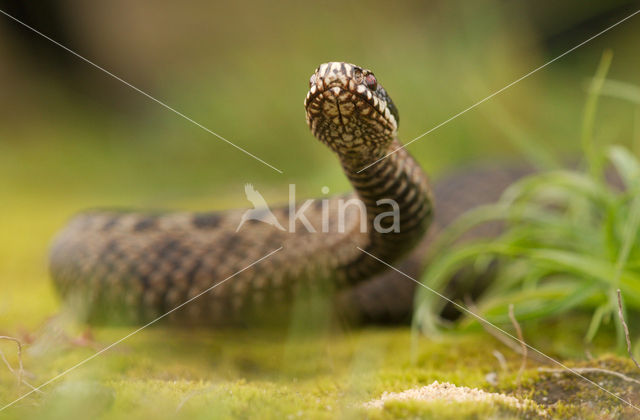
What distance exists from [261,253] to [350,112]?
1506mm

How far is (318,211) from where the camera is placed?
4.10m

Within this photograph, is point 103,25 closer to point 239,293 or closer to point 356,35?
point 356,35

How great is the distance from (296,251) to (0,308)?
1947 mm

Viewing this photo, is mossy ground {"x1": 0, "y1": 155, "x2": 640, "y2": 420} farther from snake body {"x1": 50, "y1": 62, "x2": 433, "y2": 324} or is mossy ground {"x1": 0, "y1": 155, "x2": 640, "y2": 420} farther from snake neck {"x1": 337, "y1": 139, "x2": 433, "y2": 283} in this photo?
snake neck {"x1": 337, "y1": 139, "x2": 433, "y2": 283}

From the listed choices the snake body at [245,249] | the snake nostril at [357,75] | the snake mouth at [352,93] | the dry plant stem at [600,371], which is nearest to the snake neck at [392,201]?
the snake body at [245,249]

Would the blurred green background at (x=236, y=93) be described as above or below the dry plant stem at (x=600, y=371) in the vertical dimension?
above

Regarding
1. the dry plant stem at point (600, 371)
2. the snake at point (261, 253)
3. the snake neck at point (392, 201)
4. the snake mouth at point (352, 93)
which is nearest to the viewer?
the dry plant stem at point (600, 371)

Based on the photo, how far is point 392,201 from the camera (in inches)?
117

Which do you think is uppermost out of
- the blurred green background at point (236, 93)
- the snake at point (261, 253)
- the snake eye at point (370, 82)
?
the blurred green background at point (236, 93)

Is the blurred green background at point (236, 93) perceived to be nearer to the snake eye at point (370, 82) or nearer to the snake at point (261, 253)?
the snake at point (261, 253)

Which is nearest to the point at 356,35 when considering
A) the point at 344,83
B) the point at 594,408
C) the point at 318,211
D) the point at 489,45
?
the point at 489,45

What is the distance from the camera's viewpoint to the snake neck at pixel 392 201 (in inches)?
114

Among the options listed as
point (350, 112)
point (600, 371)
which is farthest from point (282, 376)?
point (600, 371)

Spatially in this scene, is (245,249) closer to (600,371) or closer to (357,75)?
(357,75)
